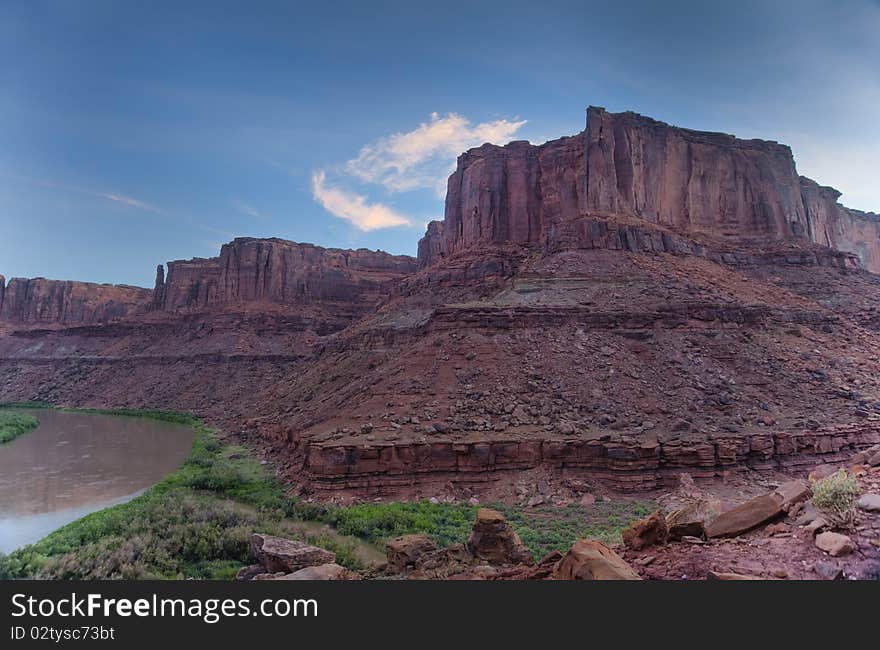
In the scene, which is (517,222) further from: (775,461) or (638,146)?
(775,461)

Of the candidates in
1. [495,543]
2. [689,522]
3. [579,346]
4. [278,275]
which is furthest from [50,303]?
[689,522]

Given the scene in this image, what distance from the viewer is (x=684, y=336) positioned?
28047 mm

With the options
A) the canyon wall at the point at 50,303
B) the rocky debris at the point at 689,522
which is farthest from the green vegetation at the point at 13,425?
the canyon wall at the point at 50,303

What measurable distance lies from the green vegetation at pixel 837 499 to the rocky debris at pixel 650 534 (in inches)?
70.5

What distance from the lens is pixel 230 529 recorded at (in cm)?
1354

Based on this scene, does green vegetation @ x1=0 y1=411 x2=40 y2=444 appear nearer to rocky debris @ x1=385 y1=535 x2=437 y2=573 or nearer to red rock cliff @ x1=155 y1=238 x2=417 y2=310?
red rock cliff @ x1=155 y1=238 x2=417 y2=310

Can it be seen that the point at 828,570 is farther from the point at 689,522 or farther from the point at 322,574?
the point at 322,574

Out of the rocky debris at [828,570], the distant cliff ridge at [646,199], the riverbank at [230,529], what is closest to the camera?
the rocky debris at [828,570]

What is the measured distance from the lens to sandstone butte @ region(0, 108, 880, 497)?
20.1 metres

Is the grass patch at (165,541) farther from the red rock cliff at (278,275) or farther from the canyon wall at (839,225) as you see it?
the red rock cliff at (278,275)

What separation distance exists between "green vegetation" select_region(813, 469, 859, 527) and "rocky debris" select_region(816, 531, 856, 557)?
0.31 meters

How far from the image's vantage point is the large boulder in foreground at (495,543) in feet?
31.2

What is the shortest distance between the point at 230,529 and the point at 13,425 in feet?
137

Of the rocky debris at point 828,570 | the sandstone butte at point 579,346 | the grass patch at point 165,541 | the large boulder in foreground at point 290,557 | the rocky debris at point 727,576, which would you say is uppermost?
the sandstone butte at point 579,346
